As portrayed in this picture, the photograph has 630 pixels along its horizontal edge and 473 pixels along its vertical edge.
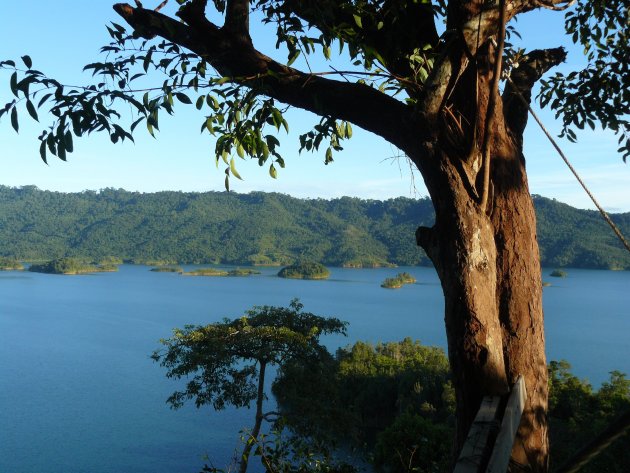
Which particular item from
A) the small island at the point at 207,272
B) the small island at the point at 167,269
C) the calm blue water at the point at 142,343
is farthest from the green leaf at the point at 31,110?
the small island at the point at 167,269

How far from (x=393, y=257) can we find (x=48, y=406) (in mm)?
56445

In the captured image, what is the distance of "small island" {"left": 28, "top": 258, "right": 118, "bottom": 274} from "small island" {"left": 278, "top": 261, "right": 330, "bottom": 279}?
2178cm

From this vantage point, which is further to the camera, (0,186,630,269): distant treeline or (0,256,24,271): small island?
(0,256,24,271): small island

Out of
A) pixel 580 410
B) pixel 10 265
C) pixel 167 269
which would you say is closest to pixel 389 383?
pixel 580 410

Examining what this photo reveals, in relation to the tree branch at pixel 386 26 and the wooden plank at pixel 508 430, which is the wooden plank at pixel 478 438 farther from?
the tree branch at pixel 386 26

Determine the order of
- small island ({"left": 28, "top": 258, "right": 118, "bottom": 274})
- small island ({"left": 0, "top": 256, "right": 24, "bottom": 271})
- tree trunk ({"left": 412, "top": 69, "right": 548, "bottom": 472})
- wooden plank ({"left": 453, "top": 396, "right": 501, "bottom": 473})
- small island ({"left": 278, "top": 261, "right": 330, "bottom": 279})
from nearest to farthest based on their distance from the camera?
wooden plank ({"left": 453, "top": 396, "right": 501, "bottom": 473}), tree trunk ({"left": 412, "top": 69, "right": 548, "bottom": 472}), small island ({"left": 278, "top": 261, "right": 330, "bottom": 279}), small island ({"left": 28, "top": 258, "right": 118, "bottom": 274}), small island ({"left": 0, "top": 256, "right": 24, "bottom": 271})

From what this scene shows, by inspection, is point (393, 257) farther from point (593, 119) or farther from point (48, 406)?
point (593, 119)

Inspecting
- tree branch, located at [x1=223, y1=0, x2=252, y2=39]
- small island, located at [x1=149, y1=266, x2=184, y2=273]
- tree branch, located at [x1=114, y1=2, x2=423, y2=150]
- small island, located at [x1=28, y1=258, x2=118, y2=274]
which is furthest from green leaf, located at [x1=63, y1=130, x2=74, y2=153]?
small island, located at [x1=28, y1=258, x2=118, y2=274]

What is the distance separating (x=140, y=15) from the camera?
1539 millimetres

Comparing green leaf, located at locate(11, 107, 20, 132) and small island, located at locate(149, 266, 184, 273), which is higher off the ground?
green leaf, located at locate(11, 107, 20, 132)

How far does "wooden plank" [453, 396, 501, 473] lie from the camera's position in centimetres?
89

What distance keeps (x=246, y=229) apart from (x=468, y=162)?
80579 millimetres

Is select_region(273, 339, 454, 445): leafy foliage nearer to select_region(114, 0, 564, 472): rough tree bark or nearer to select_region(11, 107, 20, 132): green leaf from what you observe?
select_region(114, 0, 564, 472): rough tree bark

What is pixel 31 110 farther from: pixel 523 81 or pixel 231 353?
pixel 231 353
